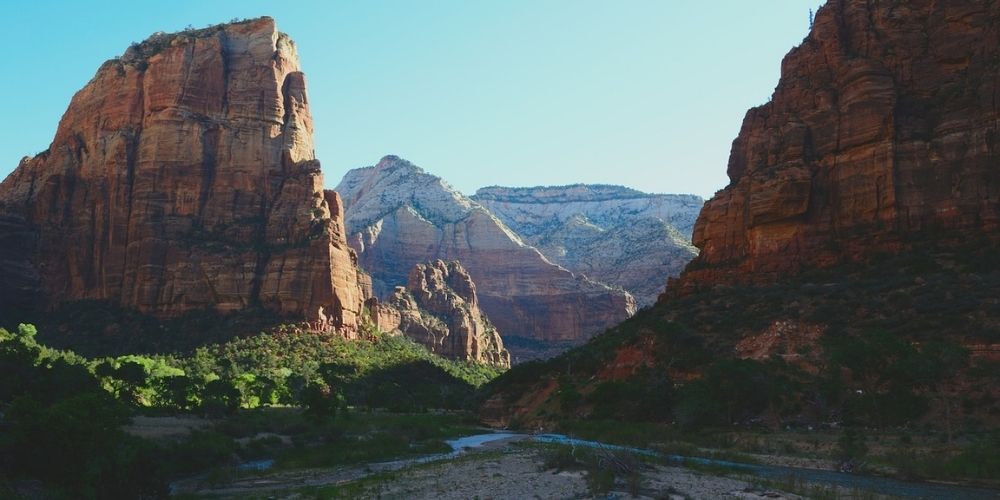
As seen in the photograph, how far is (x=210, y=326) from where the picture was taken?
350ft

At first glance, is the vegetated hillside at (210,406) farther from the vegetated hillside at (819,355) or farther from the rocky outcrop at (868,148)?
the rocky outcrop at (868,148)

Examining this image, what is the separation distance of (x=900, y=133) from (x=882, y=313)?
21.0 metres

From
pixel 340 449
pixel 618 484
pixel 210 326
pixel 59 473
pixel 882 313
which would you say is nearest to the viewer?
pixel 59 473

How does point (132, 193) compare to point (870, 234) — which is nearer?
point (870, 234)

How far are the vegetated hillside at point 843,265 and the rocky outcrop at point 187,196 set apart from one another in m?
44.7

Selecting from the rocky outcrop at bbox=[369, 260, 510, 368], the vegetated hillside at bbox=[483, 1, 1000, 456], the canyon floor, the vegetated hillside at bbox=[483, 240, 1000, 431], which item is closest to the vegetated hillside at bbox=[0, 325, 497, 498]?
the canyon floor

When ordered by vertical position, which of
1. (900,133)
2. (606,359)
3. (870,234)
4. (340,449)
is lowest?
(340,449)

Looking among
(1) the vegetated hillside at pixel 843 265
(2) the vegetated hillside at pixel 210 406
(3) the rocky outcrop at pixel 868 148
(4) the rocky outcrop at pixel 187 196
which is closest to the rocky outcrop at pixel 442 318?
(2) the vegetated hillside at pixel 210 406

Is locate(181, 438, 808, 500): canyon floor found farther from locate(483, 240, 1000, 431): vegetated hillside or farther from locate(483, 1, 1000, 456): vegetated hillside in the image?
locate(483, 1, 1000, 456): vegetated hillside

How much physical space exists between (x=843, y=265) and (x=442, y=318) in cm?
12142

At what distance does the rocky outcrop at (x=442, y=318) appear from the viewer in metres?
165

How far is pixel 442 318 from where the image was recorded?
18012cm

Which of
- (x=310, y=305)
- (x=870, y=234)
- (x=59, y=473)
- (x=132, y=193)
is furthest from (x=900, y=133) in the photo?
(x=132, y=193)

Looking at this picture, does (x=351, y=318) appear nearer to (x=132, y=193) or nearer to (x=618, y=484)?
(x=132, y=193)
